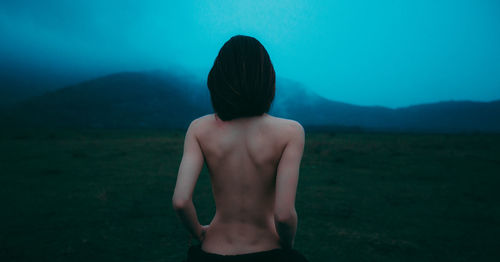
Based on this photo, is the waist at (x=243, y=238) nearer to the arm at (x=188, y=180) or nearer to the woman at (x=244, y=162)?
the woman at (x=244, y=162)

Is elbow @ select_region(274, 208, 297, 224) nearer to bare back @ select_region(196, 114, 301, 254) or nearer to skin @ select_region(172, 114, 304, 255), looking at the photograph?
skin @ select_region(172, 114, 304, 255)

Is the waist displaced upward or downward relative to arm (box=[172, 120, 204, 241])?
downward

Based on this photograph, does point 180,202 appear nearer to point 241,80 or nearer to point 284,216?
point 284,216

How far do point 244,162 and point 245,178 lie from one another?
0.08m

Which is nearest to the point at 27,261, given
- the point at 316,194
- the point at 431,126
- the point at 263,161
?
the point at 263,161

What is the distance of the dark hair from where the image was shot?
1.37 metres

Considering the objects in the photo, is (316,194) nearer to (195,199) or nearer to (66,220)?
(195,199)

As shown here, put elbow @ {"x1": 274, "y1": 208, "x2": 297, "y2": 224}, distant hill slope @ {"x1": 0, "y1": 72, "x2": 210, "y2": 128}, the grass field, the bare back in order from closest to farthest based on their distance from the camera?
elbow @ {"x1": 274, "y1": 208, "x2": 297, "y2": 224}, the bare back, the grass field, distant hill slope @ {"x1": 0, "y1": 72, "x2": 210, "y2": 128}

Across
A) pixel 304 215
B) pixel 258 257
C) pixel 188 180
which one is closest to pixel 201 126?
pixel 188 180

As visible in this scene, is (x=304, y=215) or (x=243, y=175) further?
(x=304, y=215)

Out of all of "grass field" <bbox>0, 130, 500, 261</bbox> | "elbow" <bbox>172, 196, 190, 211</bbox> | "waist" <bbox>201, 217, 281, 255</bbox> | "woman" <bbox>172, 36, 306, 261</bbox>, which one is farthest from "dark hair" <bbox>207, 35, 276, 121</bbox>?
"grass field" <bbox>0, 130, 500, 261</bbox>

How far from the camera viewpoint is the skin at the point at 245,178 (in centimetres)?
138

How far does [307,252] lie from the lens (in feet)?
14.6

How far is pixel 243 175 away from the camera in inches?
58.0
